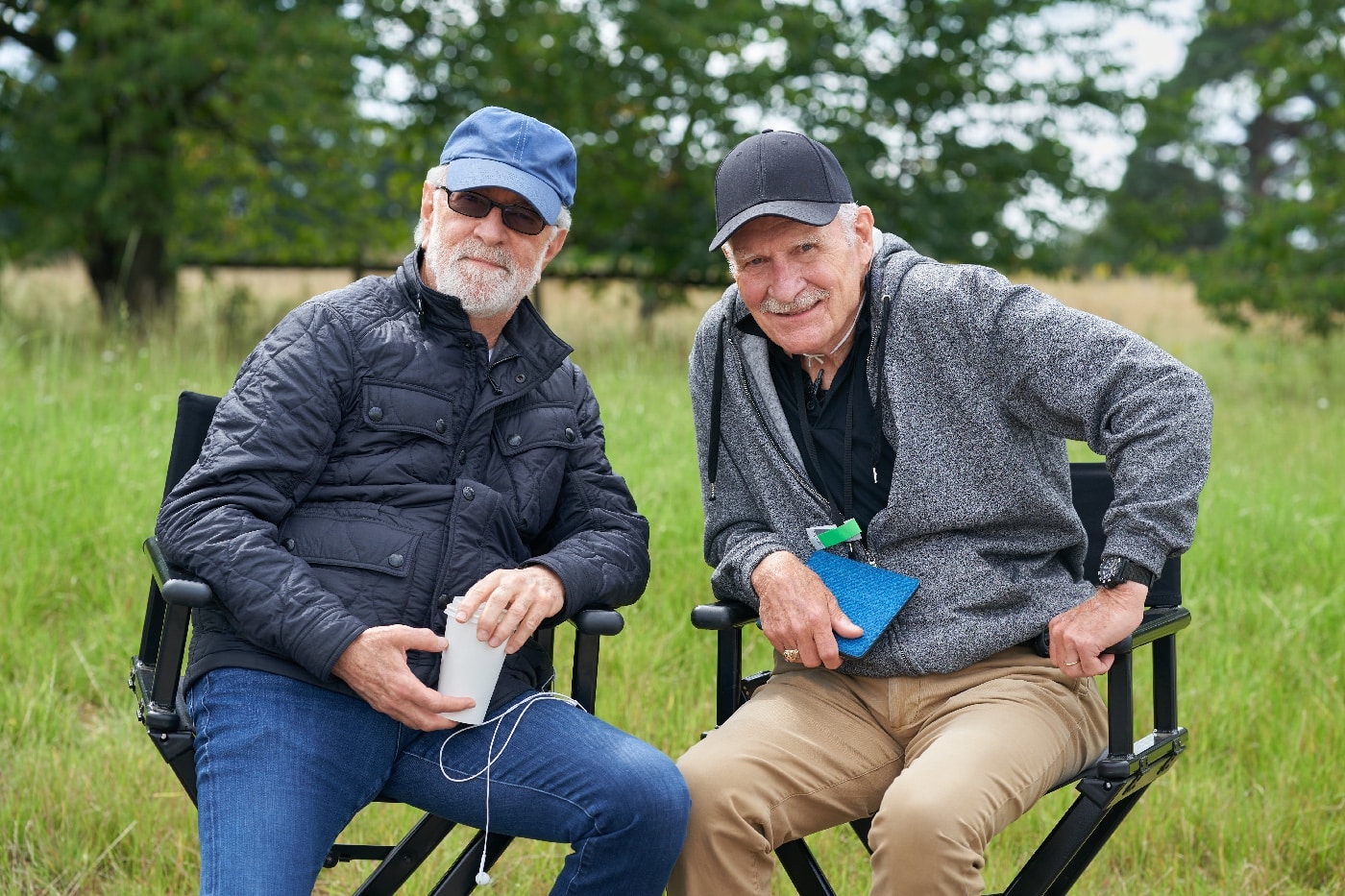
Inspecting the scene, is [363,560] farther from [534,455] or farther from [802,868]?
[802,868]

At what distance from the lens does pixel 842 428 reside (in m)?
2.70

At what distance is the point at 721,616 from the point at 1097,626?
2.24 ft

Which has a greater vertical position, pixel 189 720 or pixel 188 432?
pixel 188 432

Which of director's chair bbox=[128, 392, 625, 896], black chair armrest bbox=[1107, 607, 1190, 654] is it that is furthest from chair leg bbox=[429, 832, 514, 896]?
black chair armrest bbox=[1107, 607, 1190, 654]

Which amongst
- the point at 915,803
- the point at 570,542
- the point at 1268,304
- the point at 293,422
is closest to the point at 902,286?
the point at 570,542

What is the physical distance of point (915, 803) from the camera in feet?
7.28

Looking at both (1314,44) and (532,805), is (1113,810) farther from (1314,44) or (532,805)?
(1314,44)

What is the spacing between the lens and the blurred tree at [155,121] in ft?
30.8

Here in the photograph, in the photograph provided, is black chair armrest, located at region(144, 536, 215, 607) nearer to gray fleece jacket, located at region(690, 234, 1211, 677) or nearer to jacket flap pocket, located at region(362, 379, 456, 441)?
jacket flap pocket, located at region(362, 379, 456, 441)

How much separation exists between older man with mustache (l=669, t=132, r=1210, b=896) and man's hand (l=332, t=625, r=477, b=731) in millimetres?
483

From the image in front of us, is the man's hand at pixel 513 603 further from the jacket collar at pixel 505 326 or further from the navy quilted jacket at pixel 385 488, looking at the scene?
the jacket collar at pixel 505 326

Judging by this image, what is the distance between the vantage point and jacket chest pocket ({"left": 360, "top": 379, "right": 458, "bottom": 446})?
8.49 feet

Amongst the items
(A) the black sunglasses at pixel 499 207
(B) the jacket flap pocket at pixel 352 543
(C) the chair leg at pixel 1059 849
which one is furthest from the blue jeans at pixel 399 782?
(A) the black sunglasses at pixel 499 207

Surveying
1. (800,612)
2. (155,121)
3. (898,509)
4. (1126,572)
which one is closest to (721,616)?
(800,612)
